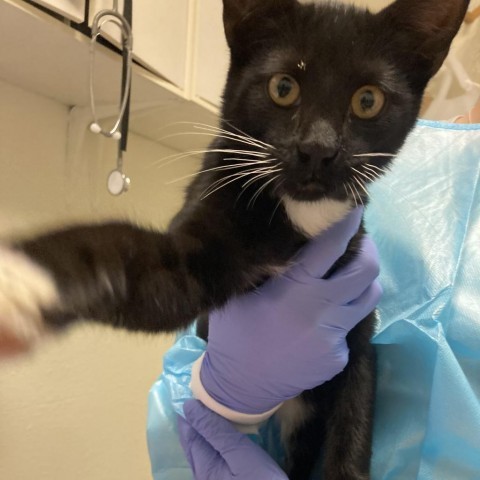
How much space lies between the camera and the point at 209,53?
3.75 ft

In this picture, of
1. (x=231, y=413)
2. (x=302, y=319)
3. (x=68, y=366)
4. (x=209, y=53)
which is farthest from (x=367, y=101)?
(x=68, y=366)

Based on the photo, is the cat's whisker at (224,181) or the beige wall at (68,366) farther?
the beige wall at (68,366)

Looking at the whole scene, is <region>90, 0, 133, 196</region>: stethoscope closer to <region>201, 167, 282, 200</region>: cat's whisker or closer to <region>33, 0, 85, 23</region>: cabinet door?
<region>33, 0, 85, 23</region>: cabinet door

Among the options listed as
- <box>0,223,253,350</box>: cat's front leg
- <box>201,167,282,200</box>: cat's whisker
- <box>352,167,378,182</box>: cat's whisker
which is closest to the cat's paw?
<box>0,223,253,350</box>: cat's front leg

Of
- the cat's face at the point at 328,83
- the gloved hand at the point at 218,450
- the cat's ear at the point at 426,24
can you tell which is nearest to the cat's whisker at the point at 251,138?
the cat's face at the point at 328,83

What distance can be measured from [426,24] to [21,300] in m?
0.59

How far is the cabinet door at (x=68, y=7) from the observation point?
68 cm

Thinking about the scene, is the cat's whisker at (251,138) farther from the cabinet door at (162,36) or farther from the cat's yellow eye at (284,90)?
the cabinet door at (162,36)

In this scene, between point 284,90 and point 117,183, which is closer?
point 284,90

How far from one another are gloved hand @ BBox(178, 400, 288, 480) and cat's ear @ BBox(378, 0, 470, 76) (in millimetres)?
614

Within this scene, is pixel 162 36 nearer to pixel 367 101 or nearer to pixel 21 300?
pixel 367 101

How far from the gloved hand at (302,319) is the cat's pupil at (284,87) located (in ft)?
0.66

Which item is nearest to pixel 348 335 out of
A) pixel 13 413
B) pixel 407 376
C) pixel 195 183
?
pixel 407 376

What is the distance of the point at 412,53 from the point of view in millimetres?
652
